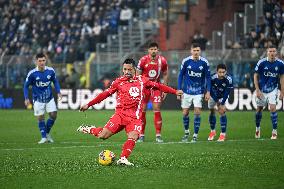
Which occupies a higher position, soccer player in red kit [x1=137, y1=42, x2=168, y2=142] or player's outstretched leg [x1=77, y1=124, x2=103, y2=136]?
soccer player in red kit [x1=137, y1=42, x2=168, y2=142]

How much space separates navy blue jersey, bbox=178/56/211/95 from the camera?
20875 mm

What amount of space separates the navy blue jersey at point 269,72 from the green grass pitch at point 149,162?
4.52 feet

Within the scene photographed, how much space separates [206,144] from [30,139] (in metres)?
5.39

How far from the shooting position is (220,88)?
71.3 feet

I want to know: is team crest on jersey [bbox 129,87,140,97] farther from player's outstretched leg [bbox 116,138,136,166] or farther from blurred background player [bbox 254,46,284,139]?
blurred background player [bbox 254,46,284,139]

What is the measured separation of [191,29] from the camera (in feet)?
137

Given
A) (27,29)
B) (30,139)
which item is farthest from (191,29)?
(30,139)

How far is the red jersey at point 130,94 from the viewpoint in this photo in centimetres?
1538

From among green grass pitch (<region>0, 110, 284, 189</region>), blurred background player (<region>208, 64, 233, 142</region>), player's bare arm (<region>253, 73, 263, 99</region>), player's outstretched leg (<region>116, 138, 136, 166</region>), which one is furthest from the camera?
blurred background player (<region>208, 64, 233, 142</region>)

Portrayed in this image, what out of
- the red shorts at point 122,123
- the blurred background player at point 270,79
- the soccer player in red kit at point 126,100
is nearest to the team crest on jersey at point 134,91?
the soccer player in red kit at point 126,100

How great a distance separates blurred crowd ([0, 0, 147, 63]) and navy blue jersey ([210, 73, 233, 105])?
63.2 ft

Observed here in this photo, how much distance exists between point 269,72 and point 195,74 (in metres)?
2.25

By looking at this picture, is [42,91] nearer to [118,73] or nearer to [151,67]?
[151,67]

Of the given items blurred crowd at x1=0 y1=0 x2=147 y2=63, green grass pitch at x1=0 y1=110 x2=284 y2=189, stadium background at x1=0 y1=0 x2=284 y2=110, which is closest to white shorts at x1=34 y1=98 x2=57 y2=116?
green grass pitch at x1=0 y1=110 x2=284 y2=189
